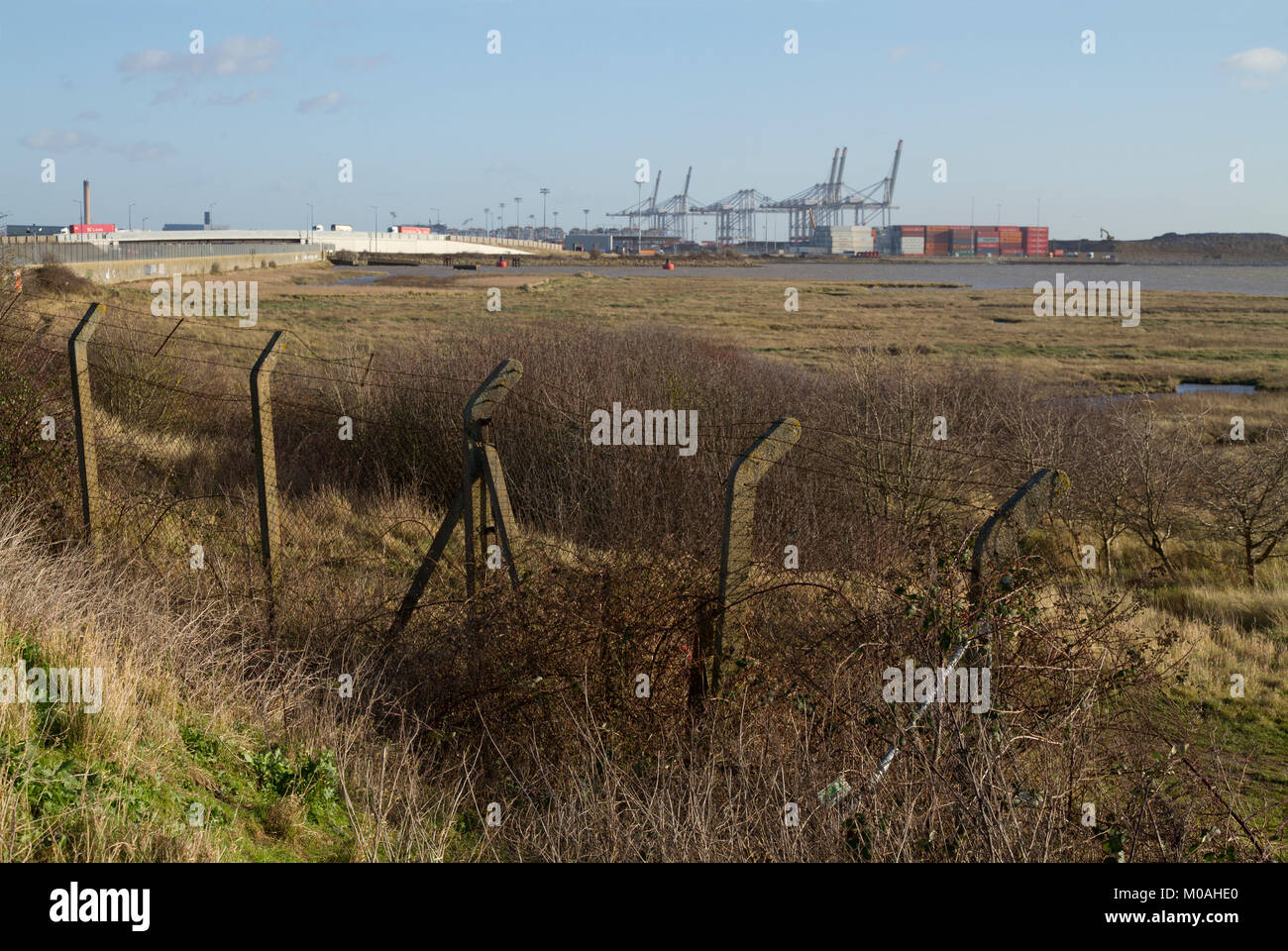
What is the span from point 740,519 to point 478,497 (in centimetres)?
214

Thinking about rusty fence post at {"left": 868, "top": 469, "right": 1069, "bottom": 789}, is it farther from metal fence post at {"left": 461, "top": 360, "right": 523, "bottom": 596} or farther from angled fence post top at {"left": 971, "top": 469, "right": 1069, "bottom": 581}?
metal fence post at {"left": 461, "top": 360, "right": 523, "bottom": 596}

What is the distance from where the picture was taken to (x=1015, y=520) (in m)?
4.96

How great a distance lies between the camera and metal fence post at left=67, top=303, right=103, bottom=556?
8.08 metres

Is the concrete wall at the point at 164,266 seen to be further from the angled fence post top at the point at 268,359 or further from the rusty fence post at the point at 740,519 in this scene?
the rusty fence post at the point at 740,519

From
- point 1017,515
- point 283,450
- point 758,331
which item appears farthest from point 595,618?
point 758,331

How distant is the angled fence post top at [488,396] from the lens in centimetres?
650

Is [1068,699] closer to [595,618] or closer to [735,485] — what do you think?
[735,485]

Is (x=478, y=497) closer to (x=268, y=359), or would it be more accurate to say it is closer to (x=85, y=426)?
(x=268, y=359)

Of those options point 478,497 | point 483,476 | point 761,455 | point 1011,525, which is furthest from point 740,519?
point 478,497

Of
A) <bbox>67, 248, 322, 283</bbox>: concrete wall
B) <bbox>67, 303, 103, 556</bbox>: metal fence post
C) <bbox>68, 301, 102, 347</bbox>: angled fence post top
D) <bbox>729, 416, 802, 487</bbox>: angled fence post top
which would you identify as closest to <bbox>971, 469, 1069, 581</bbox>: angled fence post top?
<bbox>729, 416, 802, 487</bbox>: angled fence post top

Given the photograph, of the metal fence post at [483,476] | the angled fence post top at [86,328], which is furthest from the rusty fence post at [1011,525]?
the angled fence post top at [86,328]

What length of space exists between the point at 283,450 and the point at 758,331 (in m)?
32.2

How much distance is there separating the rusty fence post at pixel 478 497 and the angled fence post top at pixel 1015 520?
8.73 feet
